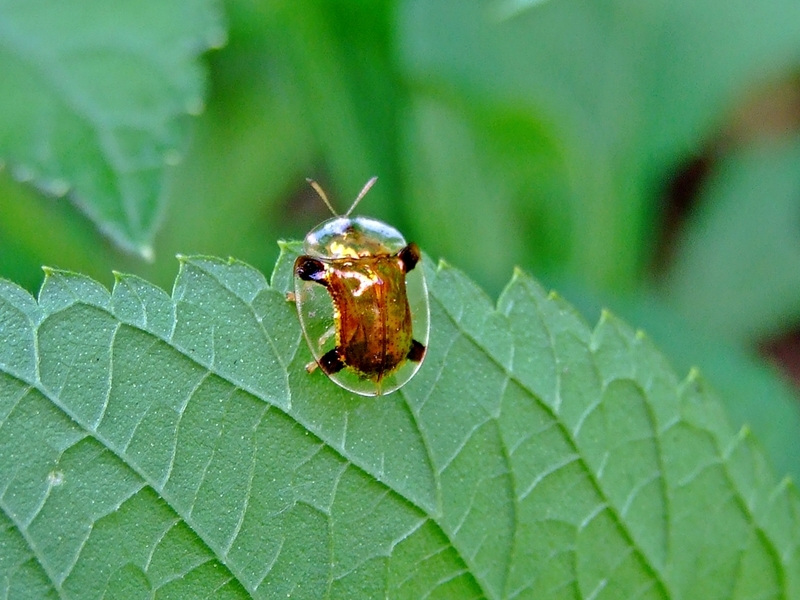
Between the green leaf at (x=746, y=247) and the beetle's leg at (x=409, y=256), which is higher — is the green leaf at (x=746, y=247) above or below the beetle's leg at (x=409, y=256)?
above

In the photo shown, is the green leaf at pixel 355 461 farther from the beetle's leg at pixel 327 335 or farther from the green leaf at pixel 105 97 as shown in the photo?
the green leaf at pixel 105 97

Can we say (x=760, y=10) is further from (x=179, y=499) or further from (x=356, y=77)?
(x=179, y=499)

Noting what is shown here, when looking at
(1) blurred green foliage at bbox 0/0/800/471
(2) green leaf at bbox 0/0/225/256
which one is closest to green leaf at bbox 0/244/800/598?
(2) green leaf at bbox 0/0/225/256

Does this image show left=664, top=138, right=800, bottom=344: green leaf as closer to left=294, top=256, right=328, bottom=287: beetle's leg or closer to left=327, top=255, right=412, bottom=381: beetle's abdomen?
left=327, top=255, right=412, bottom=381: beetle's abdomen

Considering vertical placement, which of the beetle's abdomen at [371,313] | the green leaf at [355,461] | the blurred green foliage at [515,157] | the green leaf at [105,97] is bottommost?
the green leaf at [355,461]

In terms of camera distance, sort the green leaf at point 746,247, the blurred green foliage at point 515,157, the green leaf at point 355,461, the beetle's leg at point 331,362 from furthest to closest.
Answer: the green leaf at point 746,247 → the blurred green foliage at point 515,157 → the beetle's leg at point 331,362 → the green leaf at point 355,461

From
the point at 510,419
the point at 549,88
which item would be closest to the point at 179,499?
the point at 510,419

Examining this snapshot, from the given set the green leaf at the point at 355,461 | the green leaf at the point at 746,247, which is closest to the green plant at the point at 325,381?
the green leaf at the point at 355,461

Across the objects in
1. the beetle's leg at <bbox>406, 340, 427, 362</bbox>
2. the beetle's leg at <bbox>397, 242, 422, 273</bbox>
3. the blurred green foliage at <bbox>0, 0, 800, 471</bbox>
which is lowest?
the beetle's leg at <bbox>406, 340, 427, 362</bbox>
